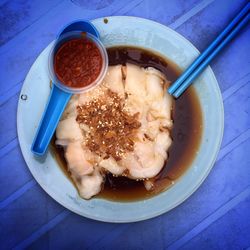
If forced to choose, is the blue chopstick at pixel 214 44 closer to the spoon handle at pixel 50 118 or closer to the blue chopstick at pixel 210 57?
the blue chopstick at pixel 210 57

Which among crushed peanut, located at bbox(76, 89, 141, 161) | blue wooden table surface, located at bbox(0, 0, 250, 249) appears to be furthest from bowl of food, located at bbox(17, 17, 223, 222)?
blue wooden table surface, located at bbox(0, 0, 250, 249)

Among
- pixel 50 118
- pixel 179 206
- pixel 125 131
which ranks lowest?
pixel 179 206

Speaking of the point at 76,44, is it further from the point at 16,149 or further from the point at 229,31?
the point at 229,31

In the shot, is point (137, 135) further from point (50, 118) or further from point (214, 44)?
point (214, 44)

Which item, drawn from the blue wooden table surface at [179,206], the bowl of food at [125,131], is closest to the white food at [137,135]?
the bowl of food at [125,131]

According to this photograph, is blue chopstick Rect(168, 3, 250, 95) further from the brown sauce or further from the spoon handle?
the spoon handle

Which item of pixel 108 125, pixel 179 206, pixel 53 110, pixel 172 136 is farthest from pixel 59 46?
pixel 179 206
